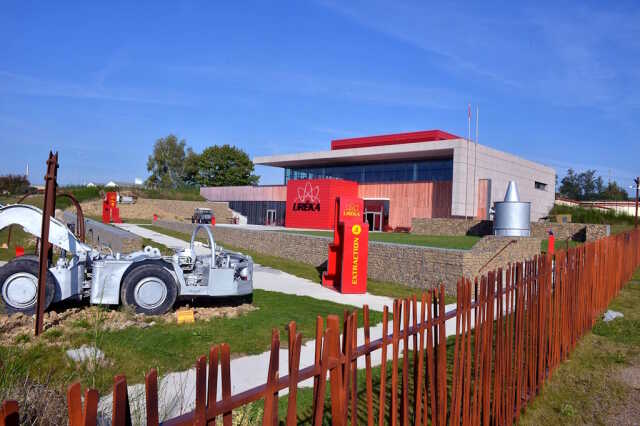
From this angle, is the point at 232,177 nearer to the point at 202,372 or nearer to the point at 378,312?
the point at 378,312

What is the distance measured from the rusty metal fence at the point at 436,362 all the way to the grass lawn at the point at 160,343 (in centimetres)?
82

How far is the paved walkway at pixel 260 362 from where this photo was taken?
4262 millimetres

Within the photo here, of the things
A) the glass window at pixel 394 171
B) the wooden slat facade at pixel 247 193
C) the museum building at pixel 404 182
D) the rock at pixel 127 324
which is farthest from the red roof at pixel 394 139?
the rock at pixel 127 324

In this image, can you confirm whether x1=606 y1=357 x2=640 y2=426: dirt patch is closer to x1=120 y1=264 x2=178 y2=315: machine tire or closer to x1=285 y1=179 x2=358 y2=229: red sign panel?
x1=120 y1=264 x2=178 y2=315: machine tire

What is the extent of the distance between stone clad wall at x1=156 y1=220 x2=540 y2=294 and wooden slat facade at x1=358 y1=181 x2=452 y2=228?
1775 centimetres

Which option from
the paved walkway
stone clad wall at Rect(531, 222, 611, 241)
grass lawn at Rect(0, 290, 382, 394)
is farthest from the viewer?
stone clad wall at Rect(531, 222, 611, 241)

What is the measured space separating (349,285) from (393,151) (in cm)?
2873

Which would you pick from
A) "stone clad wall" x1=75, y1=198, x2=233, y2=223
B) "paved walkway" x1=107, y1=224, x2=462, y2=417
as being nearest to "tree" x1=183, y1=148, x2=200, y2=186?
"stone clad wall" x1=75, y1=198, x2=233, y2=223

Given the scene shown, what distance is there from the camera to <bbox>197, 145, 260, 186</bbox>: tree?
272ft

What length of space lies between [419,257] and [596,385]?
9.12 meters

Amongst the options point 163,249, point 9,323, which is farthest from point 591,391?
point 163,249

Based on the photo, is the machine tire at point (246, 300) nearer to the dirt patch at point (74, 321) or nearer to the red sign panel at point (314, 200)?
the dirt patch at point (74, 321)

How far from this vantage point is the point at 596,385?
6.37 m

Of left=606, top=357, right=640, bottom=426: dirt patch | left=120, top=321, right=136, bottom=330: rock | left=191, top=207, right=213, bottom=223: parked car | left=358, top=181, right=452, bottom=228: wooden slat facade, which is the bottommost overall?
left=606, top=357, right=640, bottom=426: dirt patch
